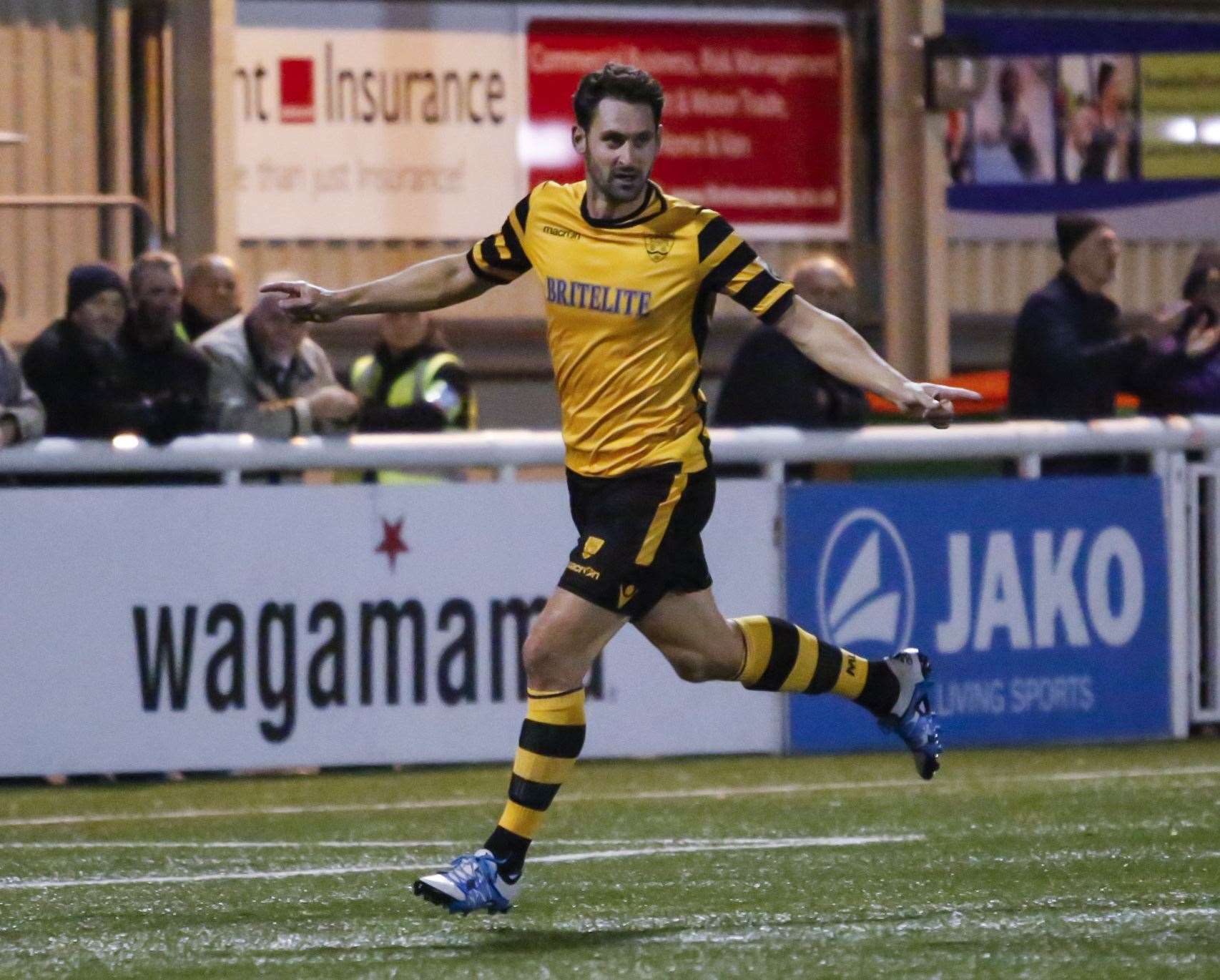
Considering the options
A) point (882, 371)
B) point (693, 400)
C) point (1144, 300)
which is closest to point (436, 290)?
point (693, 400)

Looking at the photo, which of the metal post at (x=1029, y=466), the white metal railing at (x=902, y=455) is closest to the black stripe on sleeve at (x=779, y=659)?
the white metal railing at (x=902, y=455)

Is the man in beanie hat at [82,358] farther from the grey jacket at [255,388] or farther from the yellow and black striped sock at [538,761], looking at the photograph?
the yellow and black striped sock at [538,761]

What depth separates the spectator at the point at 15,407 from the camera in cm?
955

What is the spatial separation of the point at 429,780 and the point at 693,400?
3691 millimetres

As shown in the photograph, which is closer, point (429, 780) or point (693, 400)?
point (693, 400)

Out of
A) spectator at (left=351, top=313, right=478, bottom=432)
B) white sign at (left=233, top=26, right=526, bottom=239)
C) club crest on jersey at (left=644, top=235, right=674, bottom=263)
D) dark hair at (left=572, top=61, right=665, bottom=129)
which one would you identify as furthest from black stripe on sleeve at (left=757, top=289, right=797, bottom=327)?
white sign at (left=233, top=26, right=526, bottom=239)

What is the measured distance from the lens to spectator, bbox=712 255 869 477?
10.8 metres

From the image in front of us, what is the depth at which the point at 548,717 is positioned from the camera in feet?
20.9

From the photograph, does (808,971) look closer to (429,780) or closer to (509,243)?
(509,243)

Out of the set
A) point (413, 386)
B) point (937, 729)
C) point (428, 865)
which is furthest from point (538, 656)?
point (413, 386)

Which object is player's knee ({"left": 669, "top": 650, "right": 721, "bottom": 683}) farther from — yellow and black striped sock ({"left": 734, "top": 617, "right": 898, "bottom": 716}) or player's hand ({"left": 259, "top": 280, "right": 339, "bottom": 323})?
player's hand ({"left": 259, "top": 280, "right": 339, "bottom": 323})

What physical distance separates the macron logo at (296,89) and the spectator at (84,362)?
7060 millimetres

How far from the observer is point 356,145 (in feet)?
56.3

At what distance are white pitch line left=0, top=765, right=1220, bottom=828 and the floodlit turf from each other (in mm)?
24
